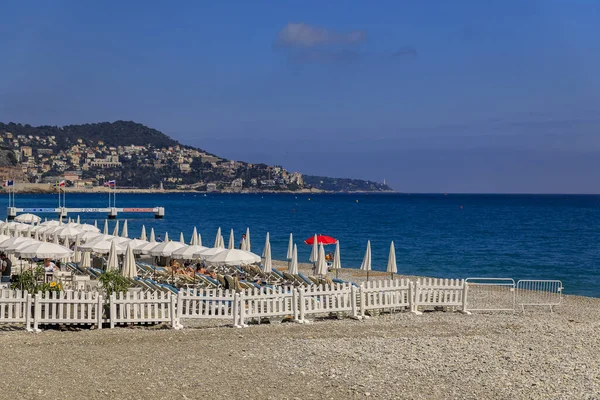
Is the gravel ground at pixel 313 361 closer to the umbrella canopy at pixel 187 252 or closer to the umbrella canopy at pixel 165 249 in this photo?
the umbrella canopy at pixel 187 252

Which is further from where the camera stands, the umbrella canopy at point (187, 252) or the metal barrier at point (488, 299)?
the umbrella canopy at point (187, 252)

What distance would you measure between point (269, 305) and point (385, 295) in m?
2.75

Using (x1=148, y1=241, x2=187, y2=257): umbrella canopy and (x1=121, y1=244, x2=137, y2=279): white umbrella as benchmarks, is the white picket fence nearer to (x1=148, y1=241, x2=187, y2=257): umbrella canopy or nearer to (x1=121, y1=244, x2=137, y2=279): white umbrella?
(x1=121, y1=244, x2=137, y2=279): white umbrella

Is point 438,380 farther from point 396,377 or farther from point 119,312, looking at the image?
point 119,312

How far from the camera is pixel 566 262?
39.7m

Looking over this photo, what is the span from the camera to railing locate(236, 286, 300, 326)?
14164mm

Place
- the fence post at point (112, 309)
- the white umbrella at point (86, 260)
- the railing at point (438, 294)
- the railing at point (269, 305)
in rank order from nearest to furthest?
the fence post at point (112, 309), the railing at point (269, 305), the railing at point (438, 294), the white umbrella at point (86, 260)

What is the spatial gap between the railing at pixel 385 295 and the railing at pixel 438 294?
206mm

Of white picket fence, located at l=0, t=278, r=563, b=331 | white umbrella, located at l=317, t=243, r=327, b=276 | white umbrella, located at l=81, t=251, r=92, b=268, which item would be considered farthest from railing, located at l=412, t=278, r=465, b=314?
white umbrella, located at l=81, t=251, r=92, b=268

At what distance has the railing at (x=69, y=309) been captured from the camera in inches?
521

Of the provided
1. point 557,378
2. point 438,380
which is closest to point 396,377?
point 438,380

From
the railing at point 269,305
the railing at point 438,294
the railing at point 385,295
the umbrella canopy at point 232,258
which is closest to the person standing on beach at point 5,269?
the umbrella canopy at point 232,258

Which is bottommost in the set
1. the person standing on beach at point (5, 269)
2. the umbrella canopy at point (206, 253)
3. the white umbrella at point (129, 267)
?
the person standing on beach at point (5, 269)

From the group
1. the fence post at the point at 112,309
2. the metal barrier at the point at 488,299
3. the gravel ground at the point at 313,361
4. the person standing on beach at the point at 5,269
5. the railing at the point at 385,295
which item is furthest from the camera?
the person standing on beach at the point at 5,269
